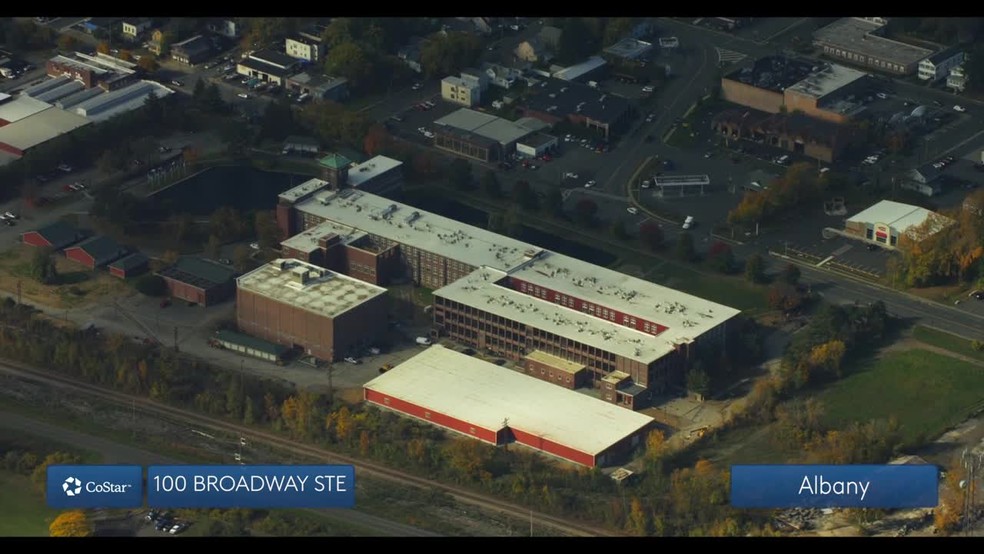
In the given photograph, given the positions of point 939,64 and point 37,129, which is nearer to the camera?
point 37,129

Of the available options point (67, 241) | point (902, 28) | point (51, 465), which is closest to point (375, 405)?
point (51, 465)

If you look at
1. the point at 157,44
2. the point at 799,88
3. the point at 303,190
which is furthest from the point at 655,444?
the point at 157,44

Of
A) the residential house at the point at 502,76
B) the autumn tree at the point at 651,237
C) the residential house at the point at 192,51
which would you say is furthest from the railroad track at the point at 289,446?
the residential house at the point at 502,76

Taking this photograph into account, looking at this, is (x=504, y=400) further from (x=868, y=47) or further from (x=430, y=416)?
(x=868, y=47)

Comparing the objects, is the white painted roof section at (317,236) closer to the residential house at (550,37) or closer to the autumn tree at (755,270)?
the autumn tree at (755,270)

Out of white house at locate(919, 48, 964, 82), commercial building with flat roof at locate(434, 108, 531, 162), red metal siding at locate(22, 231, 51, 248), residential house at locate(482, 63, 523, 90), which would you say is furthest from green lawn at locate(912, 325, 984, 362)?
red metal siding at locate(22, 231, 51, 248)
